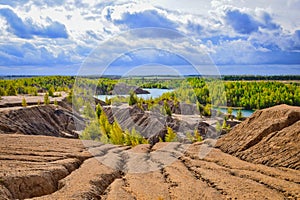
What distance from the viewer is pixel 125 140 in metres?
37.3

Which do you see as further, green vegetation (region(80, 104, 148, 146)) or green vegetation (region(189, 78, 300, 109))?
green vegetation (region(189, 78, 300, 109))

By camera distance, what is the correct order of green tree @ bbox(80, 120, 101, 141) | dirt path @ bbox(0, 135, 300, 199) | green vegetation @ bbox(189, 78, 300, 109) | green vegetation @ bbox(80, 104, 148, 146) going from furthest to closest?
1. green vegetation @ bbox(189, 78, 300, 109)
2. green tree @ bbox(80, 120, 101, 141)
3. green vegetation @ bbox(80, 104, 148, 146)
4. dirt path @ bbox(0, 135, 300, 199)

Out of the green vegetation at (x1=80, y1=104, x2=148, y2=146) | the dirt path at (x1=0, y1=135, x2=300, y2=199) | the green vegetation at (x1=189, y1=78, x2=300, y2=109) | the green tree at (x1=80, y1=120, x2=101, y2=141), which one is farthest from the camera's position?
the green vegetation at (x1=189, y1=78, x2=300, y2=109)

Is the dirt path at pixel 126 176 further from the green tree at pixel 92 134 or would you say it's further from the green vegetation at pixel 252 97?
the green vegetation at pixel 252 97

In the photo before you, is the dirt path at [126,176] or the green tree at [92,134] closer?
the dirt path at [126,176]

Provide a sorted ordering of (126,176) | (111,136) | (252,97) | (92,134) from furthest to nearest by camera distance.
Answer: (252,97), (92,134), (111,136), (126,176)

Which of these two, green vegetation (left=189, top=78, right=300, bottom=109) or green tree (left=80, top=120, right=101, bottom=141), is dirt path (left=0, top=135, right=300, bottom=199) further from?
green vegetation (left=189, top=78, right=300, bottom=109)

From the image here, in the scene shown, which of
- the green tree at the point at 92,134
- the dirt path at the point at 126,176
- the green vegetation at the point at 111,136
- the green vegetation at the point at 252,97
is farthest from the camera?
the green vegetation at the point at 252,97

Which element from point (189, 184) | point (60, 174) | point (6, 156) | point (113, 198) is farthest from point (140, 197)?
Result: point (6, 156)

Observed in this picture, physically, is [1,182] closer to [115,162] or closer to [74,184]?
[74,184]

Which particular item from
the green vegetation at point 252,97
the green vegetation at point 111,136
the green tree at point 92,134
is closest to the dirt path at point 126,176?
the green vegetation at point 111,136

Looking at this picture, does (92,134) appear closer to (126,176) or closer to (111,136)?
(111,136)

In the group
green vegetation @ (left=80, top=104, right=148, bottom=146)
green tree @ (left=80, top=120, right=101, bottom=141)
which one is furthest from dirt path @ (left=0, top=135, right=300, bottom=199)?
green tree @ (left=80, top=120, right=101, bottom=141)

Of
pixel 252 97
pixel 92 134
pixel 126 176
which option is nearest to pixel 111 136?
pixel 92 134
